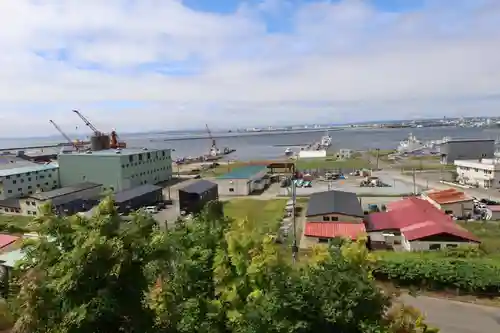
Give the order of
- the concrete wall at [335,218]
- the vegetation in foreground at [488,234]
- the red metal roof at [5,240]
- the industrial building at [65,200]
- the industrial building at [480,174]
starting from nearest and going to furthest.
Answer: the red metal roof at [5,240] → the vegetation in foreground at [488,234] → the concrete wall at [335,218] → the industrial building at [65,200] → the industrial building at [480,174]

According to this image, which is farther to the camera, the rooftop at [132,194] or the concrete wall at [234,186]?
the concrete wall at [234,186]

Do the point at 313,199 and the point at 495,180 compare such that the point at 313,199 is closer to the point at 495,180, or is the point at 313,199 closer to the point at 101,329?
the point at 495,180

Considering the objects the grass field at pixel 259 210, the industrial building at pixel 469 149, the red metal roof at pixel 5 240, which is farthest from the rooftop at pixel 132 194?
the industrial building at pixel 469 149

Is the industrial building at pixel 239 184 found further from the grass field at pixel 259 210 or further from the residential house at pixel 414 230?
the residential house at pixel 414 230

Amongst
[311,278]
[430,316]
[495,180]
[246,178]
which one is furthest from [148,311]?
[495,180]

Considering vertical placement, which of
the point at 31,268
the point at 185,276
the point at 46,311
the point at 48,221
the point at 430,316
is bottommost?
the point at 430,316

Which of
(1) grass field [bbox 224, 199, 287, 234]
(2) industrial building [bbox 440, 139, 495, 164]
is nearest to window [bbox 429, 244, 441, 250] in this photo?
(1) grass field [bbox 224, 199, 287, 234]

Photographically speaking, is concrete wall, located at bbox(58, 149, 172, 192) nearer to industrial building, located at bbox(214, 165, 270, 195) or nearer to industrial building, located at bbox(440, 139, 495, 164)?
industrial building, located at bbox(214, 165, 270, 195)
